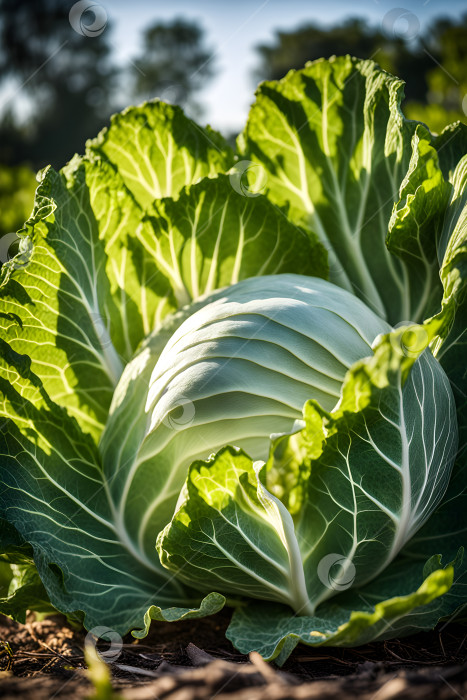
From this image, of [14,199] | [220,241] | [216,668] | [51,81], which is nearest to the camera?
[216,668]

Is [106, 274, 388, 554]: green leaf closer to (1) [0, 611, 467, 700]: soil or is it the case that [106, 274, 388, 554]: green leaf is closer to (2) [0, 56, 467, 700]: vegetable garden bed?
(2) [0, 56, 467, 700]: vegetable garden bed

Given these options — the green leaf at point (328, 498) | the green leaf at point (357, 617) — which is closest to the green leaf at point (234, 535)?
the green leaf at point (328, 498)

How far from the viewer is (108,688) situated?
1115 millimetres

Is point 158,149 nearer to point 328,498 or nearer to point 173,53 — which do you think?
point 328,498

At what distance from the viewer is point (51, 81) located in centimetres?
3566

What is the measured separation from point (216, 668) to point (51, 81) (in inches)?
1564

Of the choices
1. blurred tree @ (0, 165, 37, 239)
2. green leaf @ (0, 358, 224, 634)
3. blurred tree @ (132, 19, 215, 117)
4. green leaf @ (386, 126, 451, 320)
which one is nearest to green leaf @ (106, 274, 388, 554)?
green leaf @ (0, 358, 224, 634)

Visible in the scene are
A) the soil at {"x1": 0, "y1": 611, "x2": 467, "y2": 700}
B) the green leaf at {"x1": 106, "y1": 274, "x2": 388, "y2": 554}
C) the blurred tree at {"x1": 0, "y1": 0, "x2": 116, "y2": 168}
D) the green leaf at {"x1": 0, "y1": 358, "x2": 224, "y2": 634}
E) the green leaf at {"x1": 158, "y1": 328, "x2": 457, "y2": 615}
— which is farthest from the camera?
the blurred tree at {"x1": 0, "y1": 0, "x2": 116, "y2": 168}

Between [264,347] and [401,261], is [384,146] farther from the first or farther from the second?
[264,347]

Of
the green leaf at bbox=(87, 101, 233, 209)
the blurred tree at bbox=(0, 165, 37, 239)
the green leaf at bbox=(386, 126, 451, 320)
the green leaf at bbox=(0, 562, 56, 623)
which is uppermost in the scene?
the blurred tree at bbox=(0, 165, 37, 239)

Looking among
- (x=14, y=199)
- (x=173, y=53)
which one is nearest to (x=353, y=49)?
(x=173, y=53)

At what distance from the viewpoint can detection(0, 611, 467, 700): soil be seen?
4.27 feet

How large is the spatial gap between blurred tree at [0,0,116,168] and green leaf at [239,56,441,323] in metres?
30.5

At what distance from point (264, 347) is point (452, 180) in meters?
1.09
